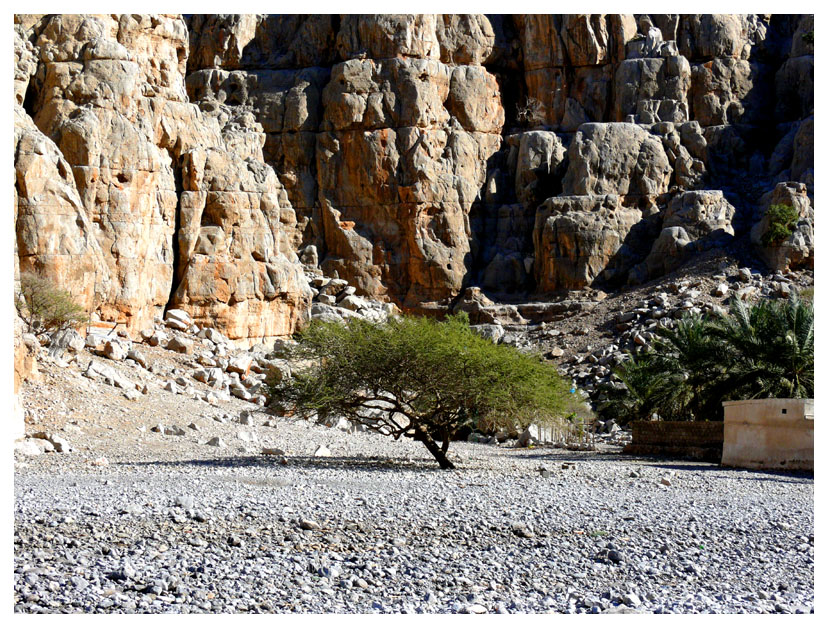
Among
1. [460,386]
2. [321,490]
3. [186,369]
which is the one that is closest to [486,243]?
[186,369]

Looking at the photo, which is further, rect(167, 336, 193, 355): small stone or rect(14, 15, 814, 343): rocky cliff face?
rect(14, 15, 814, 343): rocky cliff face

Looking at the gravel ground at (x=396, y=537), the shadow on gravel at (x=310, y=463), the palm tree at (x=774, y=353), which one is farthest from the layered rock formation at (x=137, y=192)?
the palm tree at (x=774, y=353)

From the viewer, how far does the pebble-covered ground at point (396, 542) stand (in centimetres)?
859

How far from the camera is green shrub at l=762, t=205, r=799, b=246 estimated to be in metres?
52.9

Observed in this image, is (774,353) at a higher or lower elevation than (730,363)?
higher

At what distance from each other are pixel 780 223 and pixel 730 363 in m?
31.6

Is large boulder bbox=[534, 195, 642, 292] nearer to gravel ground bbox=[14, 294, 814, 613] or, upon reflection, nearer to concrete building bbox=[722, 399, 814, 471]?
concrete building bbox=[722, 399, 814, 471]

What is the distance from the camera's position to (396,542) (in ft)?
36.1

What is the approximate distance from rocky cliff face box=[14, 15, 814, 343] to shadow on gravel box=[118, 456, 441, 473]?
87.1ft

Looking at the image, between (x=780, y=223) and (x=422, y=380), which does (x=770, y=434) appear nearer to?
(x=422, y=380)

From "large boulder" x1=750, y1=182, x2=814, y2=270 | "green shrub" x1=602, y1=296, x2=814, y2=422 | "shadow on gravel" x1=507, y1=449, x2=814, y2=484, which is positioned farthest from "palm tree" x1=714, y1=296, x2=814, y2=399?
"large boulder" x1=750, y1=182, x2=814, y2=270

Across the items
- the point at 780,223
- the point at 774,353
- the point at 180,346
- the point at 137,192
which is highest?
the point at 780,223

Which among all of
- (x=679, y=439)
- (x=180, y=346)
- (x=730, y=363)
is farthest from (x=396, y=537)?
(x=180, y=346)

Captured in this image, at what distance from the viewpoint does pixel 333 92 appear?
6084cm
